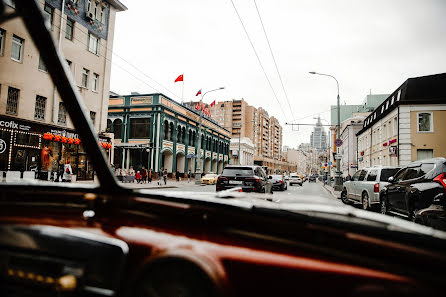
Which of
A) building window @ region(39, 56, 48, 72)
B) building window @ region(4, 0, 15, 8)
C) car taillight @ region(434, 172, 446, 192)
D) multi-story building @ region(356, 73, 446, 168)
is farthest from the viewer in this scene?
multi-story building @ region(356, 73, 446, 168)

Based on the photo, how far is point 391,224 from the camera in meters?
1.21

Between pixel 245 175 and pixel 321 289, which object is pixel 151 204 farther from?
pixel 245 175

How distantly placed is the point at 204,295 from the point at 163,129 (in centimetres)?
3523

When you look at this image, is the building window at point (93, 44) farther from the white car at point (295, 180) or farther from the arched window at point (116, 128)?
the white car at point (295, 180)

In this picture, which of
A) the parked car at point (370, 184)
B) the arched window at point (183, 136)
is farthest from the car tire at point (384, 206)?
the arched window at point (183, 136)

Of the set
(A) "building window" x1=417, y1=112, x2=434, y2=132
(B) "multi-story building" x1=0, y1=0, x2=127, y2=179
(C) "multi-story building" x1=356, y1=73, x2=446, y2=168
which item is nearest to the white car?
(C) "multi-story building" x1=356, y1=73, x2=446, y2=168

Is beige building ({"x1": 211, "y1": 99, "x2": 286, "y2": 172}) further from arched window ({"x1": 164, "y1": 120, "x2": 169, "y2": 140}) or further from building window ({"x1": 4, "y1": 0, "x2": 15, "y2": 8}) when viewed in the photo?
building window ({"x1": 4, "y1": 0, "x2": 15, "y2": 8})

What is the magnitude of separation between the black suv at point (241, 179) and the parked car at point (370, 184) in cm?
430

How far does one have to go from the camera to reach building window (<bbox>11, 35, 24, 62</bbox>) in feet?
5.96

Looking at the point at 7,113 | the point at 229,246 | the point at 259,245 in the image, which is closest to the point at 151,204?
the point at 229,246

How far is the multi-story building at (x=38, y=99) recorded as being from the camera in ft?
Result: 5.81

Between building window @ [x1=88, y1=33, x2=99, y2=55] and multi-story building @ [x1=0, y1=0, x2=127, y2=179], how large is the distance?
648mm

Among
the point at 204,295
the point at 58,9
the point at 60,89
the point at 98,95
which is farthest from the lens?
the point at 98,95

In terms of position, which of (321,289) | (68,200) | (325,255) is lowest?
(321,289)
